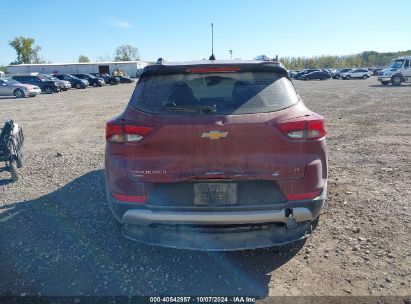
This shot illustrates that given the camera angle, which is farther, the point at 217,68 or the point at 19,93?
the point at 19,93

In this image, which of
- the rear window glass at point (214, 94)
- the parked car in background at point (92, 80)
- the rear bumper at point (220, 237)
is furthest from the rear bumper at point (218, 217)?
the parked car in background at point (92, 80)

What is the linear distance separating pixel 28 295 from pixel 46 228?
1.24 metres

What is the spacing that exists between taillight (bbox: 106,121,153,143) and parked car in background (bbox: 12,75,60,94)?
3211cm

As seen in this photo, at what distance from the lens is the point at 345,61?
96.1m

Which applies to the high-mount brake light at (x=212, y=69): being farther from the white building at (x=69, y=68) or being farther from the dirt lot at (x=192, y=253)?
the white building at (x=69, y=68)

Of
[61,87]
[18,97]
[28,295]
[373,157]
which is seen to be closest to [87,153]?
[28,295]

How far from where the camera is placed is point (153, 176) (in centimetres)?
271

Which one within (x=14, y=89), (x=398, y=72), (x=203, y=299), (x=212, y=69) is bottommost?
(x=203, y=299)

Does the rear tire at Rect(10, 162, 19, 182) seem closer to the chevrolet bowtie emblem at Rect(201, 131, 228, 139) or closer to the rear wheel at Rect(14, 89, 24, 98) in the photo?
the chevrolet bowtie emblem at Rect(201, 131, 228, 139)

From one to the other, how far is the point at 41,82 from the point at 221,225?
33.0 m

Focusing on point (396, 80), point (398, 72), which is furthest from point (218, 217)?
point (396, 80)

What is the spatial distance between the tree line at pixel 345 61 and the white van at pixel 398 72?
225 ft

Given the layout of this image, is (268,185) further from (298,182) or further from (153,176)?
(153,176)

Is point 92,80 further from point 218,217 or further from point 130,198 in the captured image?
point 218,217
